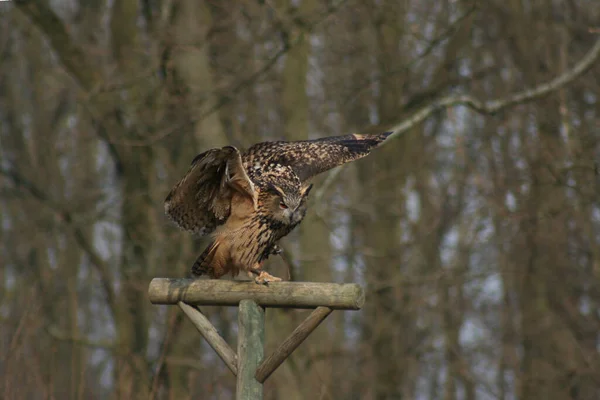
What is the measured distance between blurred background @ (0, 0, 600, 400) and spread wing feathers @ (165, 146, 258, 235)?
1.30 meters

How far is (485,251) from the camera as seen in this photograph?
12453 millimetres

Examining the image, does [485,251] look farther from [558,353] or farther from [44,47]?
[44,47]

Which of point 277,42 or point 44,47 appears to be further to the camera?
point 44,47

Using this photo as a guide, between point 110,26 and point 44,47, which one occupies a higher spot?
point 44,47

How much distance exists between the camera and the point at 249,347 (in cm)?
421

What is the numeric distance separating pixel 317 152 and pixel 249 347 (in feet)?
5.57

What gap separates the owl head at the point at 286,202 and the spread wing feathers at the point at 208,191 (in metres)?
0.09

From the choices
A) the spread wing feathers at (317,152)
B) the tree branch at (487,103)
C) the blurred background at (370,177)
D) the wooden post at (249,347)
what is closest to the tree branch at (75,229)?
the blurred background at (370,177)

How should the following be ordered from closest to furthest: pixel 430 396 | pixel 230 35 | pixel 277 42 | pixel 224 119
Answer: pixel 277 42 → pixel 230 35 → pixel 224 119 → pixel 430 396

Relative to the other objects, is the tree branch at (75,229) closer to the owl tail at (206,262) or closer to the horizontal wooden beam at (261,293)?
the owl tail at (206,262)

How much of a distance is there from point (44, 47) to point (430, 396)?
9.99 metres

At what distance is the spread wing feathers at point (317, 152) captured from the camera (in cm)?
519

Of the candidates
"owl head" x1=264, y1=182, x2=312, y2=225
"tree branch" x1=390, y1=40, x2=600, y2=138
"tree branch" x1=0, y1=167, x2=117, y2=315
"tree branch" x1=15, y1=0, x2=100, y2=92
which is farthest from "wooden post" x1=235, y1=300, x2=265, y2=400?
"tree branch" x1=15, y1=0, x2=100, y2=92

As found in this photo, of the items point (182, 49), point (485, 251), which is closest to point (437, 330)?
point (485, 251)
